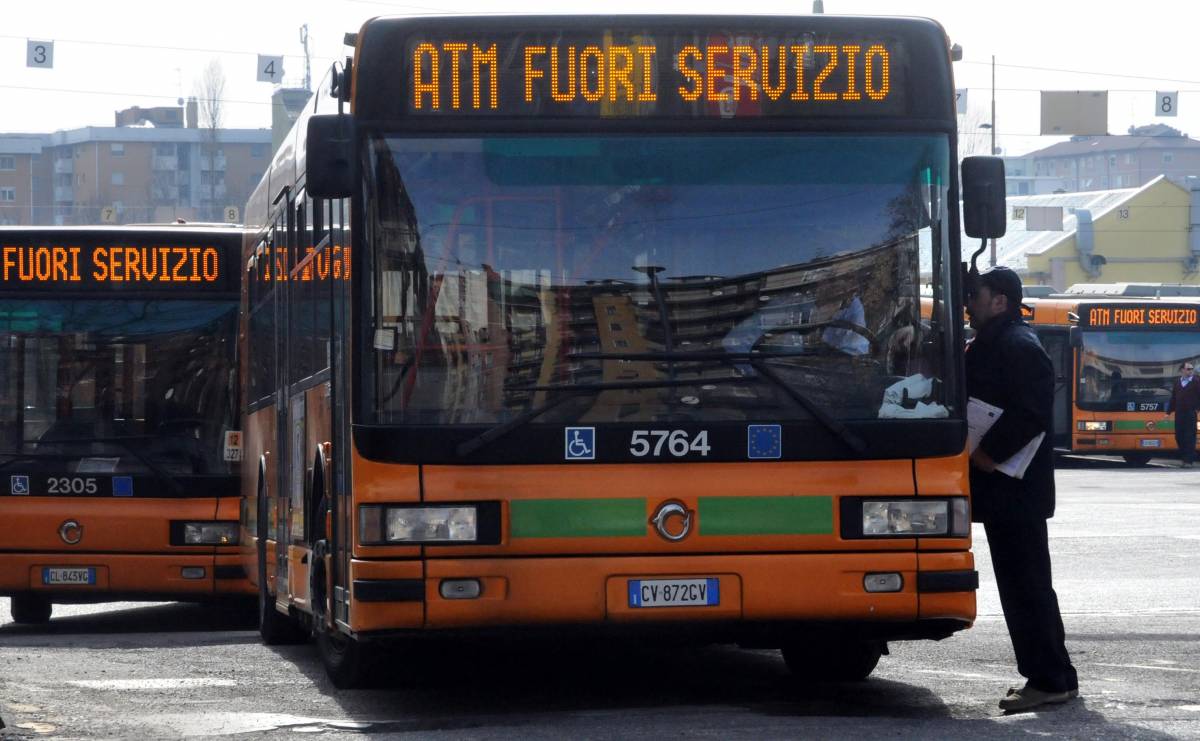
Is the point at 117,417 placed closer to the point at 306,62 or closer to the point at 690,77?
the point at 690,77

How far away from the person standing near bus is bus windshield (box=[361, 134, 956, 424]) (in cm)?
2888

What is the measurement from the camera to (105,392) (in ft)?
46.6

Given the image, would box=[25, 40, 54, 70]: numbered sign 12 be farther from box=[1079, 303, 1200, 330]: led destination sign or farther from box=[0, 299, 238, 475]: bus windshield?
box=[0, 299, 238, 475]: bus windshield

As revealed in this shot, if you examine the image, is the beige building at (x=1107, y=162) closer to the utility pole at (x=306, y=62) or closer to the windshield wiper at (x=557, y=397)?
the utility pole at (x=306, y=62)

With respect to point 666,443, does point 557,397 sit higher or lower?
higher

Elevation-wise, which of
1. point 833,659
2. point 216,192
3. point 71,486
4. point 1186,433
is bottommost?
point 833,659

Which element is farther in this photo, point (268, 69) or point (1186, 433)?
point (268, 69)

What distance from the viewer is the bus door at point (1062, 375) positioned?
37.3 meters

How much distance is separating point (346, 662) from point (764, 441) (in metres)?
2.30

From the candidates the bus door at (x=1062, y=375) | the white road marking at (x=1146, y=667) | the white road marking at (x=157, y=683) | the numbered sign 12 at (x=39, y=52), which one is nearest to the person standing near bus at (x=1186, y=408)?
the bus door at (x=1062, y=375)

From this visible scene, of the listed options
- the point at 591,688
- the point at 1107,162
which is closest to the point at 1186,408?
the point at 591,688

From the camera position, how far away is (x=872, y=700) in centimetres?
908

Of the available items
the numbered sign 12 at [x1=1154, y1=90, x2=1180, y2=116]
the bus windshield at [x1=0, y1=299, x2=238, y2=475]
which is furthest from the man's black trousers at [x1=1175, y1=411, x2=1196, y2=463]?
the bus windshield at [x1=0, y1=299, x2=238, y2=475]

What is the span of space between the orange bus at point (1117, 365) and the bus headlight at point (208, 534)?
A: 81.8 feet
